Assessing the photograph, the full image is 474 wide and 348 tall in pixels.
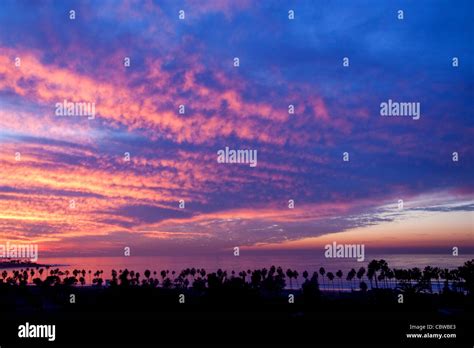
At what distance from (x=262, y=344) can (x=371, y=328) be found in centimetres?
2573

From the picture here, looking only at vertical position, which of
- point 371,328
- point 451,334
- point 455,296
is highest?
point 451,334

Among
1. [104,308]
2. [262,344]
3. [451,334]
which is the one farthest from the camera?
[104,308]

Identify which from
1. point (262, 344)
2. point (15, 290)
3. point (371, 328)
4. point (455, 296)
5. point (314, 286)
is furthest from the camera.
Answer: point (15, 290)

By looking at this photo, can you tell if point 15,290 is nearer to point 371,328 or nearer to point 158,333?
point 158,333

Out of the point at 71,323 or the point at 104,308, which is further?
the point at 104,308

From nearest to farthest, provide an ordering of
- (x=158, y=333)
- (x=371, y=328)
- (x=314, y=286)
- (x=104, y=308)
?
(x=158, y=333), (x=371, y=328), (x=104, y=308), (x=314, y=286)

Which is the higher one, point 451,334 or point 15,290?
point 451,334

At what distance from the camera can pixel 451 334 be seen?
44125 mm

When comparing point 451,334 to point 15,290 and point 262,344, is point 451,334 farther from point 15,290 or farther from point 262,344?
point 15,290

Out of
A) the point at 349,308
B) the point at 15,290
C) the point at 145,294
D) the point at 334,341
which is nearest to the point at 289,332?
the point at 334,341

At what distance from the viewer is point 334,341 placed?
5531cm

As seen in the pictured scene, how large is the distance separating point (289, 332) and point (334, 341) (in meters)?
7.85

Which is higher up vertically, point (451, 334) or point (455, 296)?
point (451, 334)

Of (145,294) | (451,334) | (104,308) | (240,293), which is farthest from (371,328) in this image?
(145,294)
